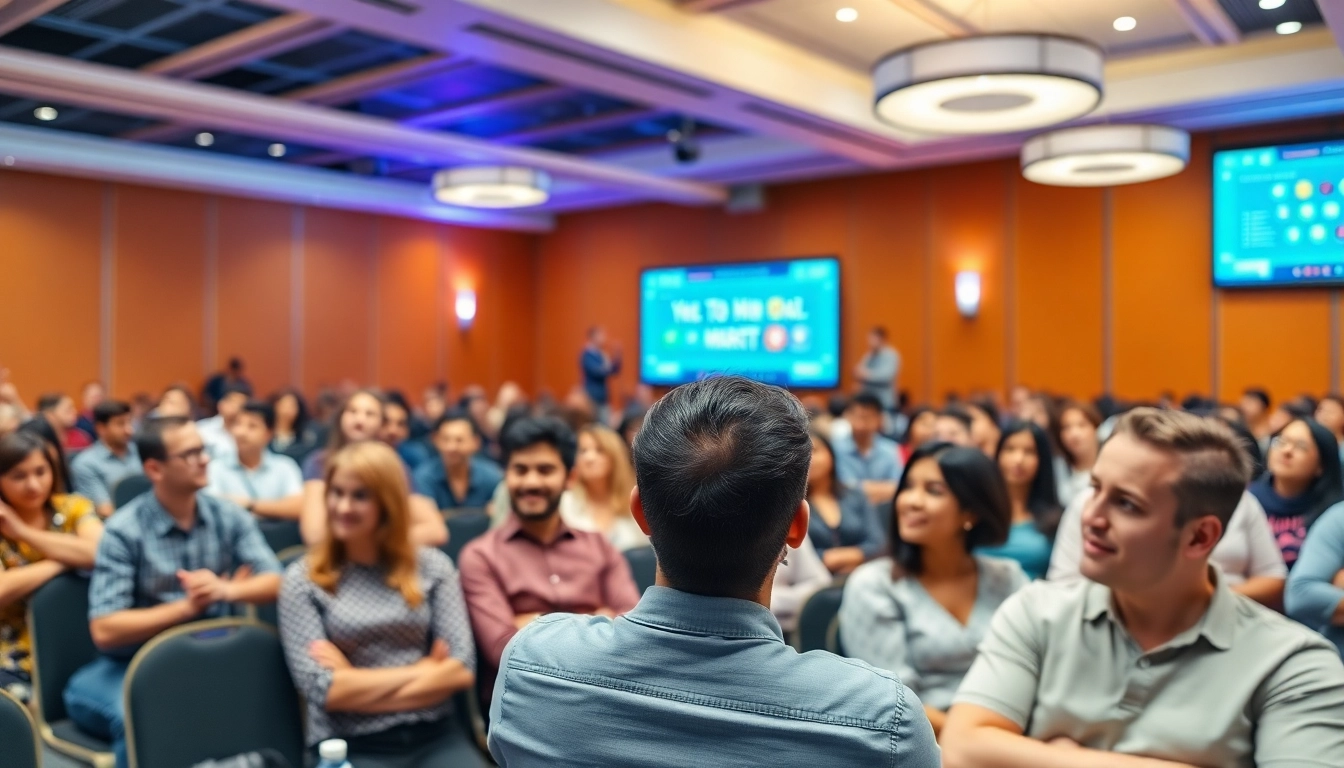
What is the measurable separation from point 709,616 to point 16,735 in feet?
5.74

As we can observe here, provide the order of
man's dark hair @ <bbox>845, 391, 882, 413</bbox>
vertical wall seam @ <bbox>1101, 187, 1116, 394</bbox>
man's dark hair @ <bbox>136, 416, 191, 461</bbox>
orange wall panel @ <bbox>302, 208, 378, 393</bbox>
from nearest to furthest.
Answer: man's dark hair @ <bbox>136, 416, 191, 461</bbox>
man's dark hair @ <bbox>845, 391, 882, 413</bbox>
vertical wall seam @ <bbox>1101, 187, 1116, 394</bbox>
orange wall panel @ <bbox>302, 208, 378, 393</bbox>

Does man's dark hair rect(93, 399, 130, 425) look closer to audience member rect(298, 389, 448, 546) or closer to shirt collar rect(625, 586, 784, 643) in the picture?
audience member rect(298, 389, 448, 546)

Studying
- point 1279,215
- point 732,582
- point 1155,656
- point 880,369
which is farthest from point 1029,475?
point 880,369

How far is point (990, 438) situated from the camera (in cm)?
610

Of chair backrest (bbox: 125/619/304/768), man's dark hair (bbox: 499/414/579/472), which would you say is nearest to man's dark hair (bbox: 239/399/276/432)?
man's dark hair (bbox: 499/414/579/472)

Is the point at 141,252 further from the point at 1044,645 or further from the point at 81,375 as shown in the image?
the point at 1044,645

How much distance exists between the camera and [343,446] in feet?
15.1

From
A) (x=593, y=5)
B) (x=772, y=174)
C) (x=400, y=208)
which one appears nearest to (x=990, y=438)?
(x=593, y=5)

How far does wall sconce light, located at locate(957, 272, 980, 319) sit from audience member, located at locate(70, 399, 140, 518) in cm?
837

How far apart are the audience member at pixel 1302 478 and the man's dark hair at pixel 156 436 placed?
4.26m

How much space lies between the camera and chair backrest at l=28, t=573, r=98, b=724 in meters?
3.27

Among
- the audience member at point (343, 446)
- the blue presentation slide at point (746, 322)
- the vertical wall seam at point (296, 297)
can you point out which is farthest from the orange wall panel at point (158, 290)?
the audience member at point (343, 446)

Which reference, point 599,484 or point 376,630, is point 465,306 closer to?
point 599,484

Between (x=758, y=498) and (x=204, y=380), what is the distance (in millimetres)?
12977
